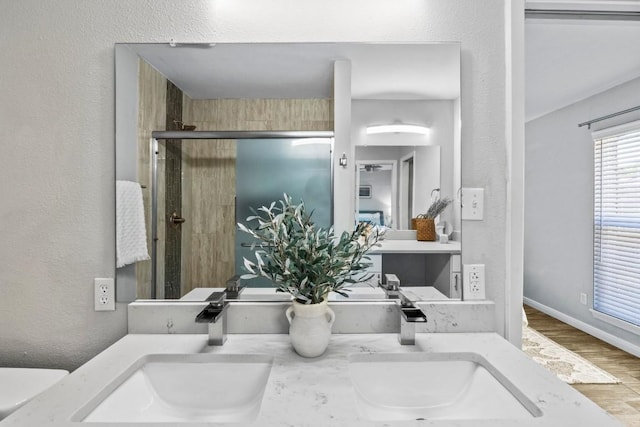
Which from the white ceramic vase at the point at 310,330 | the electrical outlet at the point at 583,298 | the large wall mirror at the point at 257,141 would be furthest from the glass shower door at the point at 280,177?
the electrical outlet at the point at 583,298

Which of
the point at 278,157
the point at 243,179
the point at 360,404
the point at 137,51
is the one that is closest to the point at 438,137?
the point at 278,157

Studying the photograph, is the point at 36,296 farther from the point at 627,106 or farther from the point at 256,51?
the point at 627,106

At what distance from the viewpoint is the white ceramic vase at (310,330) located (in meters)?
1.04

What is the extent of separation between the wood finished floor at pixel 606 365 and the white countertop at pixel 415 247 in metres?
1.88

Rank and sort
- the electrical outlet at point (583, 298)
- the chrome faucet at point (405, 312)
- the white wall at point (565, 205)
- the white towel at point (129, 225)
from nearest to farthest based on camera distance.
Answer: the chrome faucet at point (405, 312) → the white towel at point (129, 225) → the white wall at point (565, 205) → the electrical outlet at point (583, 298)

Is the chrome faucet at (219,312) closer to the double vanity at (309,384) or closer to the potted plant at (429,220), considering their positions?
the double vanity at (309,384)

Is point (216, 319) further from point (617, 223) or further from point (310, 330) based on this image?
point (617, 223)

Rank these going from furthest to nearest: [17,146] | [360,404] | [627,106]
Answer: [627,106] < [17,146] < [360,404]

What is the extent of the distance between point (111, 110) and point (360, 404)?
3.95 feet

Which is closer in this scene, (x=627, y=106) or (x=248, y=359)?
(x=248, y=359)

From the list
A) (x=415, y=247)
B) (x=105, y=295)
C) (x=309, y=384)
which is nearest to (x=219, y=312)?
(x=309, y=384)

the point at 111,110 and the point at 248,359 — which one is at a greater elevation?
the point at 111,110

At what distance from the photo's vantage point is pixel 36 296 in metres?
1.29

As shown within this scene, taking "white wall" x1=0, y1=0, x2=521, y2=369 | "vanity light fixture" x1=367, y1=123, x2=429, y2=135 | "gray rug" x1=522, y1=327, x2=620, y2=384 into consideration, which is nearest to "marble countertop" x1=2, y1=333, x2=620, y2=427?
"white wall" x1=0, y1=0, x2=521, y2=369
